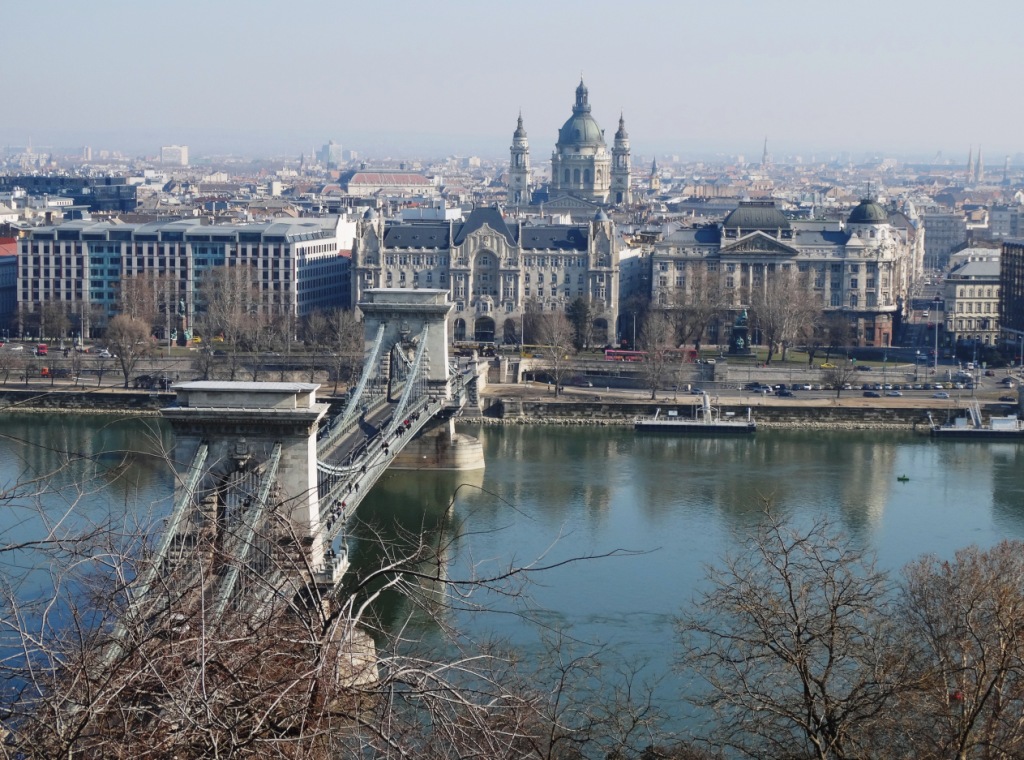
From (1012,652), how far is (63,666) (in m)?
5.19

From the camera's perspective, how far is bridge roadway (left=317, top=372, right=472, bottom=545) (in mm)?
14281

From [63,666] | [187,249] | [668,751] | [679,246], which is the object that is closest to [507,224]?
[679,246]

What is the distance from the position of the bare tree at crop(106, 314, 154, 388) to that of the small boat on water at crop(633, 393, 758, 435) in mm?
8704

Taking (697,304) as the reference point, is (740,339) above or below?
below

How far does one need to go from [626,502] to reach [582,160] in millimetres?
43577

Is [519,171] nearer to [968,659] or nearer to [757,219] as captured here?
[757,219]

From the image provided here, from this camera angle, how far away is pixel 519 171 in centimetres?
6725

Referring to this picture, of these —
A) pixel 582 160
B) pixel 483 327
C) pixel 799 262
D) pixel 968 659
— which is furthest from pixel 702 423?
pixel 582 160

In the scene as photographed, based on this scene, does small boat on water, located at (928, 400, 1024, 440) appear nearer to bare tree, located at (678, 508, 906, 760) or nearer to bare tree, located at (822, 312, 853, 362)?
bare tree, located at (822, 312, 853, 362)

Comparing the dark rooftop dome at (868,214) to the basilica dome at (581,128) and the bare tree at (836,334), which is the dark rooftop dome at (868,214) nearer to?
the bare tree at (836,334)

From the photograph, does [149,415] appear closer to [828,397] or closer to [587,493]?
[587,493]

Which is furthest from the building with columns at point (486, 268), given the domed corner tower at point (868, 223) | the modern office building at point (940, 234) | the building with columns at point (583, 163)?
the modern office building at point (940, 234)

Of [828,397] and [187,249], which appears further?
[187,249]

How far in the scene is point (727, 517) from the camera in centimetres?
1914
